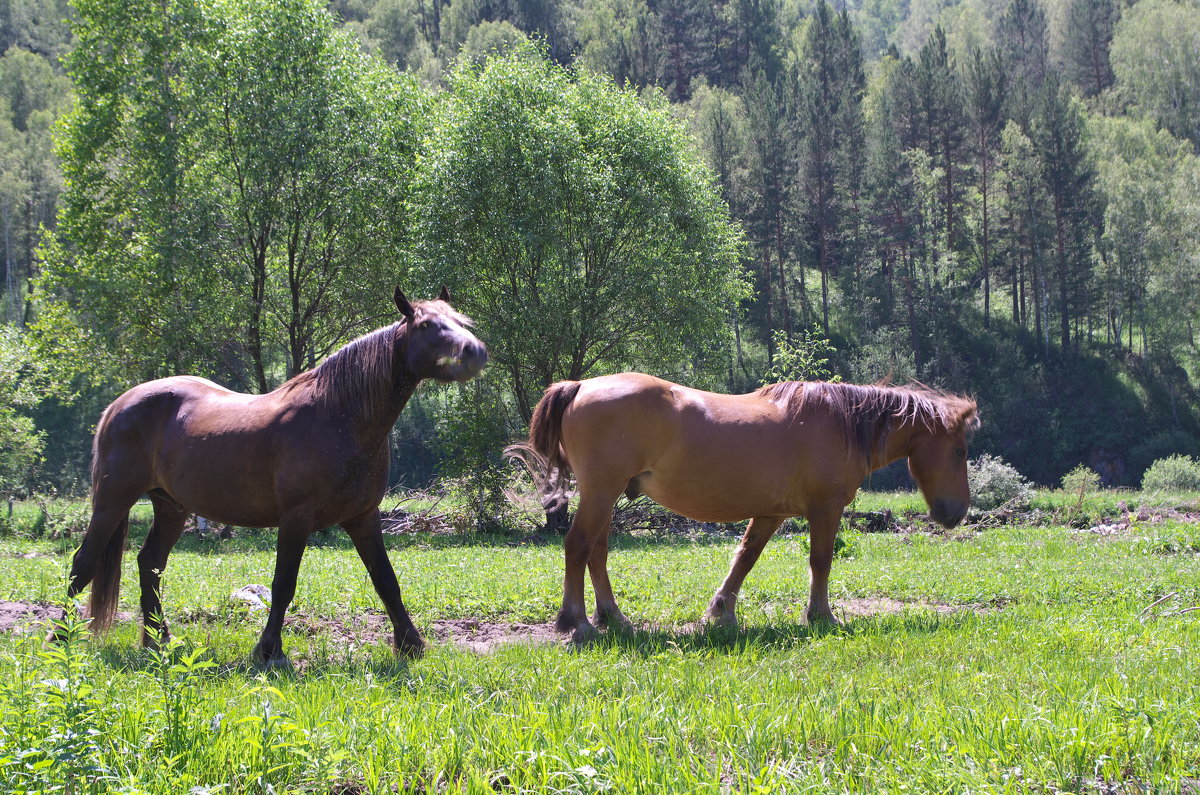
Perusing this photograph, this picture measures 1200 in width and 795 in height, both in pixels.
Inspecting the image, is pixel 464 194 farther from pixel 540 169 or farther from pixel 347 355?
pixel 347 355

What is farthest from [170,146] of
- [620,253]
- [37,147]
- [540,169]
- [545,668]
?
[37,147]

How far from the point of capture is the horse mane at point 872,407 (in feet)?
27.1

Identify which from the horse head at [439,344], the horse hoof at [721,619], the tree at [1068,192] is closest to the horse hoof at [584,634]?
the horse hoof at [721,619]

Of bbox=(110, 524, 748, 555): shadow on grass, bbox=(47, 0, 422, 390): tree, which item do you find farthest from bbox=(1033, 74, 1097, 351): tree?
bbox=(47, 0, 422, 390): tree

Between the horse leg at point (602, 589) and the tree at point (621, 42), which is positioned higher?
the tree at point (621, 42)

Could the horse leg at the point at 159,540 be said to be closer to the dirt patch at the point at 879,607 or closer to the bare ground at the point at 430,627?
the bare ground at the point at 430,627

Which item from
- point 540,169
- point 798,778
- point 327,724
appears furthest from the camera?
point 540,169

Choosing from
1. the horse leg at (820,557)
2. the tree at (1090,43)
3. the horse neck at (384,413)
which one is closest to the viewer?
the horse neck at (384,413)

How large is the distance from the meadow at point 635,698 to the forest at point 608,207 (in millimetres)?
12113

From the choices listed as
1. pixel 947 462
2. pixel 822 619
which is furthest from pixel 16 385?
pixel 947 462

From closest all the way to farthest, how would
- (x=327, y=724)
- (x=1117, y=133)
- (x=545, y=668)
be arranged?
1. (x=327, y=724)
2. (x=545, y=668)
3. (x=1117, y=133)

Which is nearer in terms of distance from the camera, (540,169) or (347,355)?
(347,355)

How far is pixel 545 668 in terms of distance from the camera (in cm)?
584

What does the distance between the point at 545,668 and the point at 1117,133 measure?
230 ft
